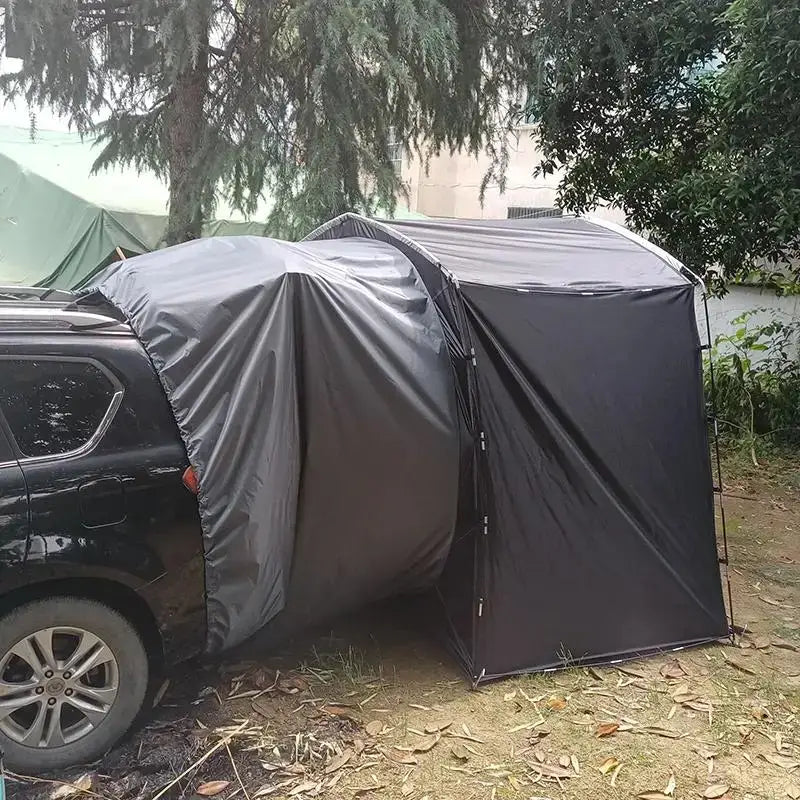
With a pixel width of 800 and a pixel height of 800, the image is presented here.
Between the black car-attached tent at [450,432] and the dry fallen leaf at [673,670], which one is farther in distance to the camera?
the dry fallen leaf at [673,670]

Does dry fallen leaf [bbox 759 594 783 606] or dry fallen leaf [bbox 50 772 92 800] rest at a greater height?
dry fallen leaf [bbox 50 772 92 800]

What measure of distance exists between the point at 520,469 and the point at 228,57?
242 inches

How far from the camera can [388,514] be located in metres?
3.58

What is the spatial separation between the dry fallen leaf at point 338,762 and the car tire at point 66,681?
2.60ft

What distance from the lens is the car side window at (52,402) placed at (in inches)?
116

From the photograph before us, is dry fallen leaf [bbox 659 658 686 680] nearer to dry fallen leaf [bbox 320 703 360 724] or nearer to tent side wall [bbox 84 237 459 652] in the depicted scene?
tent side wall [bbox 84 237 459 652]

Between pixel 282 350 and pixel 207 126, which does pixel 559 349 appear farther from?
pixel 207 126

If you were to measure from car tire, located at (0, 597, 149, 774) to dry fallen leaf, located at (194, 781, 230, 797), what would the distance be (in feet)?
1.28

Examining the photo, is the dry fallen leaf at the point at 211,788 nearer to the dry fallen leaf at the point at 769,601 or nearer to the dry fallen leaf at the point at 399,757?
the dry fallen leaf at the point at 399,757

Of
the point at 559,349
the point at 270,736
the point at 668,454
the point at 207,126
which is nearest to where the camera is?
the point at 270,736

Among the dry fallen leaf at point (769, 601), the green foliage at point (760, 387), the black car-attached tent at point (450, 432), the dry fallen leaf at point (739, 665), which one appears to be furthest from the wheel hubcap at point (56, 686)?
the green foliage at point (760, 387)

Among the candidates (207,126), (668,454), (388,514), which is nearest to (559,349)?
(668,454)

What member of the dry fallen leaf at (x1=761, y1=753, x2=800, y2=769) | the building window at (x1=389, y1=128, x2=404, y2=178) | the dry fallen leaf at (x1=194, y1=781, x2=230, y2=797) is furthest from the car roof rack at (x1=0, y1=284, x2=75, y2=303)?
the building window at (x1=389, y1=128, x2=404, y2=178)

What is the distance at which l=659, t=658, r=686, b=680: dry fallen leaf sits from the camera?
13.1 ft
